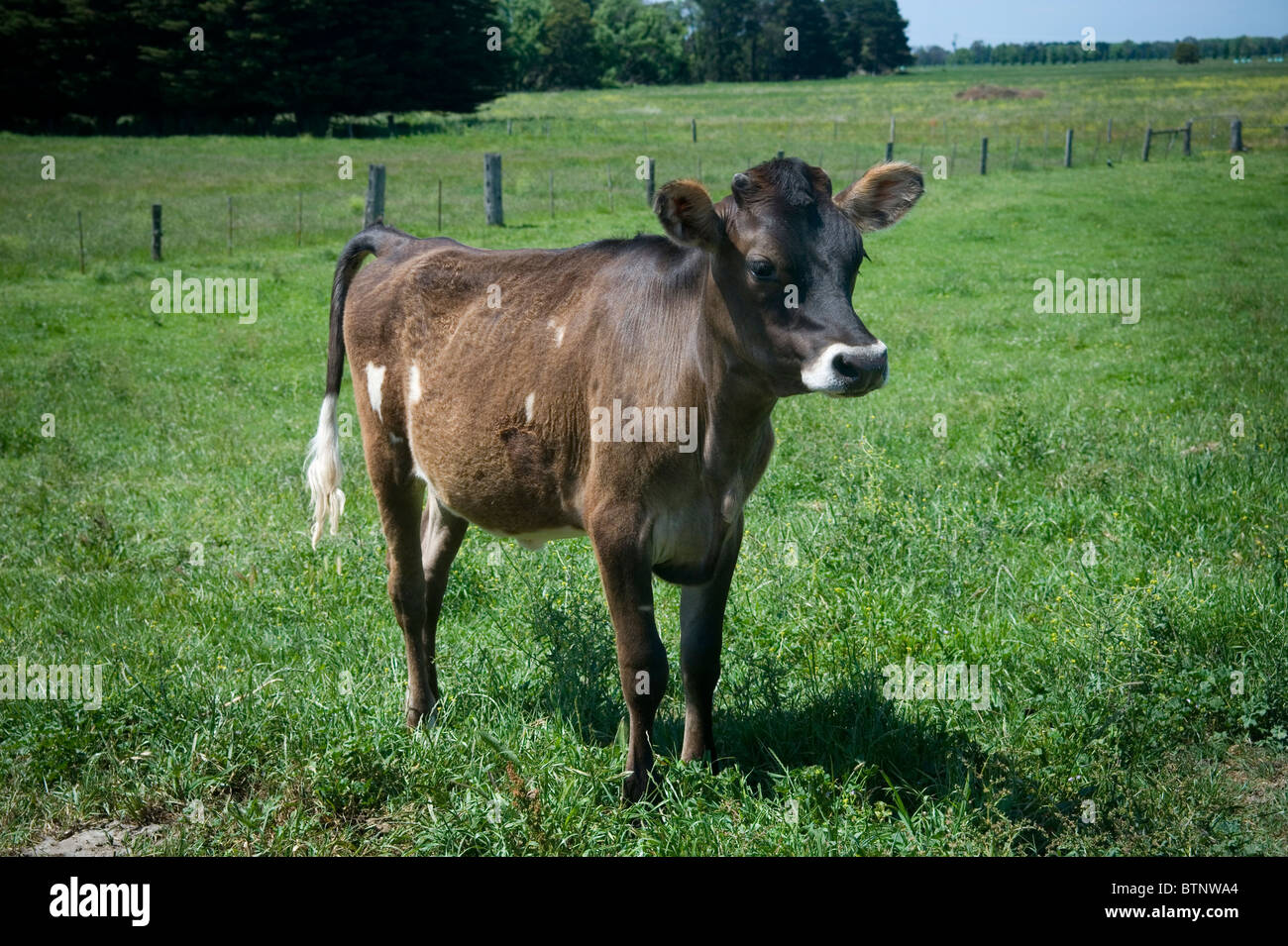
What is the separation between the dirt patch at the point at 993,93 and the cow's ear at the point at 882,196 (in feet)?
285

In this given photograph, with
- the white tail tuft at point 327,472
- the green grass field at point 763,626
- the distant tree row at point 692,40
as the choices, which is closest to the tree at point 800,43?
the distant tree row at point 692,40

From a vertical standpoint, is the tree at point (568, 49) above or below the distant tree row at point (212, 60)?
above

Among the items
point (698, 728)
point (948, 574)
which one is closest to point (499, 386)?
point (698, 728)

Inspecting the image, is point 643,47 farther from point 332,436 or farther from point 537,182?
point 332,436

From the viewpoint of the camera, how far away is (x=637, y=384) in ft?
14.4

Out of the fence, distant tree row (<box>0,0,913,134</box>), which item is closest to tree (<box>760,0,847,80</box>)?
distant tree row (<box>0,0,913,134</box>)

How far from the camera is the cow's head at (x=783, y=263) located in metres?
3.80

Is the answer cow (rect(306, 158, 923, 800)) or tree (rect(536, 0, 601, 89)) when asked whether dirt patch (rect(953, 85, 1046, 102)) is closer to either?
tree (rect(536, 0, 601, 89))

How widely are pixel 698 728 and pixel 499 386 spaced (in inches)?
68.5
